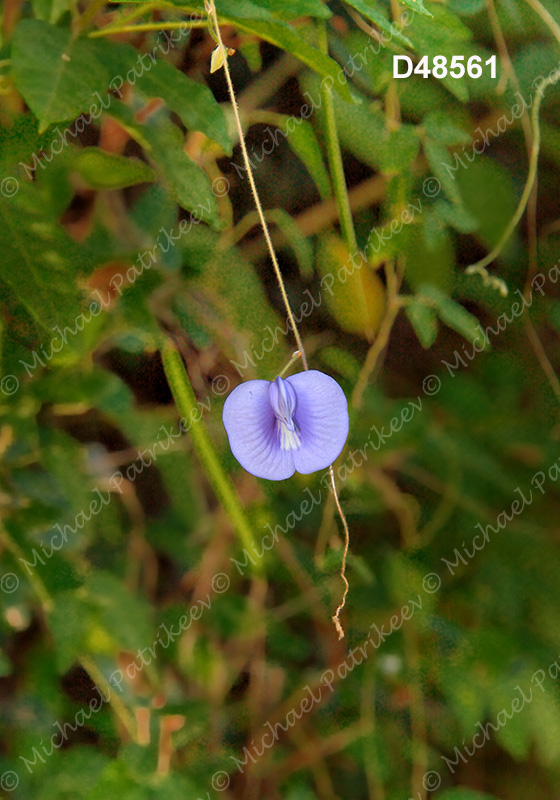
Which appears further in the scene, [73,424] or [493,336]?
[493,336]

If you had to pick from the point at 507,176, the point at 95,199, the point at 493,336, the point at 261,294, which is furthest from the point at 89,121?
the point at 493,336

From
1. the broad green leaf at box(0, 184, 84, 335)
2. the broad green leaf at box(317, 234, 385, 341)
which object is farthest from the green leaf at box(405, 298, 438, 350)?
the broad green leaf at box(0, 184, 84, 335)

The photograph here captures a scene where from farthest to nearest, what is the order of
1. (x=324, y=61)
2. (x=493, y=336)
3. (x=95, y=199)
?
(x=493, y=336), (x=95, y=199), (x=324, y=61)

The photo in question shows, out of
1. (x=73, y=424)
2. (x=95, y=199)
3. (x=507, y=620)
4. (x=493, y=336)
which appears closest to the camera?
(x=95, y=199)

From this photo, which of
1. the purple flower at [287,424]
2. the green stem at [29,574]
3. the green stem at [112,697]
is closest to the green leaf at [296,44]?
the purple flower at [287,424]

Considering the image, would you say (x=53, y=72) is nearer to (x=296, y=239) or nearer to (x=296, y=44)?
(x=296, y=44)

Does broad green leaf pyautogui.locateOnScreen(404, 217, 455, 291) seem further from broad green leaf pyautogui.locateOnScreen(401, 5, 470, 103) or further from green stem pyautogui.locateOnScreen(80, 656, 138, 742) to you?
green stem pyautogui.locateOnScreen(80, 656, 138, 742)

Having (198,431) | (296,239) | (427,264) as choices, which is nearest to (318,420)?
(198,431)

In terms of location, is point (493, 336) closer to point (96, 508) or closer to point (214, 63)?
point (96, 508)

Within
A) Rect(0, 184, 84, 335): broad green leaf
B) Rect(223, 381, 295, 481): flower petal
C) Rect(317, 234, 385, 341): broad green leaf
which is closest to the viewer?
Rect(223, 381, 295, 481): flower petal
